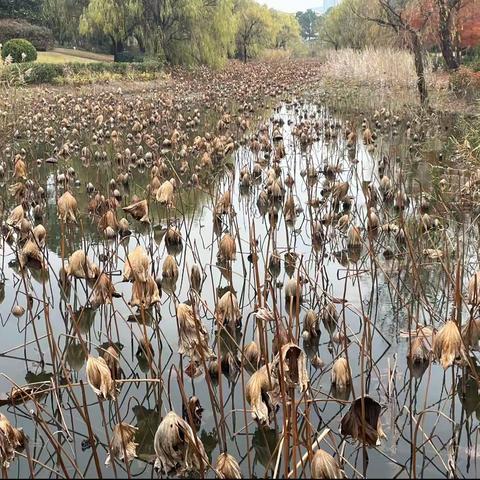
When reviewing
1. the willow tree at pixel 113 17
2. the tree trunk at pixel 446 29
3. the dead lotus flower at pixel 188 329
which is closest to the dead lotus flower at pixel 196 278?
the dead lotus flower at pixel 188 329

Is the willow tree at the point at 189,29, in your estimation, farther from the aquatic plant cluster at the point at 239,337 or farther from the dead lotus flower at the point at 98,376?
the dead lotus flower at the point at 98,376

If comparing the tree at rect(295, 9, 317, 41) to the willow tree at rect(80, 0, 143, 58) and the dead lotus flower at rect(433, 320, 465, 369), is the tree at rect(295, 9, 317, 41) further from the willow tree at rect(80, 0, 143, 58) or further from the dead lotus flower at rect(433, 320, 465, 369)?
the dead lotus flower at rect(433, 320, 465, 369)

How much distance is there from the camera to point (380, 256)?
532 centimetres

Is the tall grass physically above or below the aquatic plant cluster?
above

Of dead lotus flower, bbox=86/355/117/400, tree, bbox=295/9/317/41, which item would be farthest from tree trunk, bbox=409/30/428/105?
tree, bbox=295/9/317/41

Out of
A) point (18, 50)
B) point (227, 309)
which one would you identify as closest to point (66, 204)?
point (227, 309)

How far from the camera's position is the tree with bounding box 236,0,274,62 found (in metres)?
45.8

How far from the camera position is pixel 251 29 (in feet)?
153

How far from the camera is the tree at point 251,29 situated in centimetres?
4575

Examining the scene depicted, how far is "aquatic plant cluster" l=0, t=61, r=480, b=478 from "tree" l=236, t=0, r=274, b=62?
127 feet

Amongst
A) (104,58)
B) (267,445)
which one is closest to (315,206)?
(267,445)

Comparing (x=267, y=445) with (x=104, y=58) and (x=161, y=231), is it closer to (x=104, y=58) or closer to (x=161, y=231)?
(x=161, y=231)

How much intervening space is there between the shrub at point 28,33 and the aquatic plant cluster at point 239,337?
2452 centimetres

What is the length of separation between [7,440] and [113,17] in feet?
93.9
